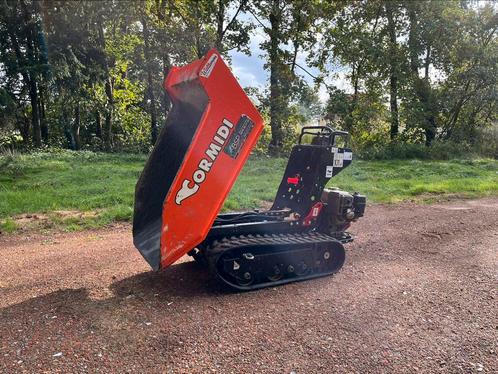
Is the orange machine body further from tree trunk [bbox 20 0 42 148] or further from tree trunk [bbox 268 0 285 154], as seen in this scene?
tree trunk [bbox 20 0 42 148]

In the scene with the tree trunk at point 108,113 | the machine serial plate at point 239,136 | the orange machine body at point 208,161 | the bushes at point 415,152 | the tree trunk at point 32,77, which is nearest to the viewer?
the orange machine body at point 208,161

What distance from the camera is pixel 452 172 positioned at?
48.5 feet

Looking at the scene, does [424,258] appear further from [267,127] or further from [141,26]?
[141,26]

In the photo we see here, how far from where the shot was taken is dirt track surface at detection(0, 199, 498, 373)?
2953 mm

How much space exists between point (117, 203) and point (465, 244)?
6754 mm

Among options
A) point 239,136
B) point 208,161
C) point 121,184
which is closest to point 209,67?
point 239,136

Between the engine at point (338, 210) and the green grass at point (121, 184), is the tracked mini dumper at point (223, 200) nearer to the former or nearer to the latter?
the engine at point (338, 210)

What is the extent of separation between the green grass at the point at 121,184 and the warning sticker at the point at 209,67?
4398 mm

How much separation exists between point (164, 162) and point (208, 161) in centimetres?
128

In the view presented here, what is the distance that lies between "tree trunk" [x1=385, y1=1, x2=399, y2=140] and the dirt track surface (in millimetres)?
18314

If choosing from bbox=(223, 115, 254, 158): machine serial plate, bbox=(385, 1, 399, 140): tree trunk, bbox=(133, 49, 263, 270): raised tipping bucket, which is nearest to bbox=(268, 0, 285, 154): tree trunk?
bbox=(385, 1, 399, 140): tree trunk

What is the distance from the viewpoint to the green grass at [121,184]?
780 centimetres

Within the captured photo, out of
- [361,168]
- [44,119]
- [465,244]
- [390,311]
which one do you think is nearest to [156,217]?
[390,311]

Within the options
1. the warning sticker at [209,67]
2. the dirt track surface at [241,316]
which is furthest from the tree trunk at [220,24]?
the warning sticker at [209,67]
